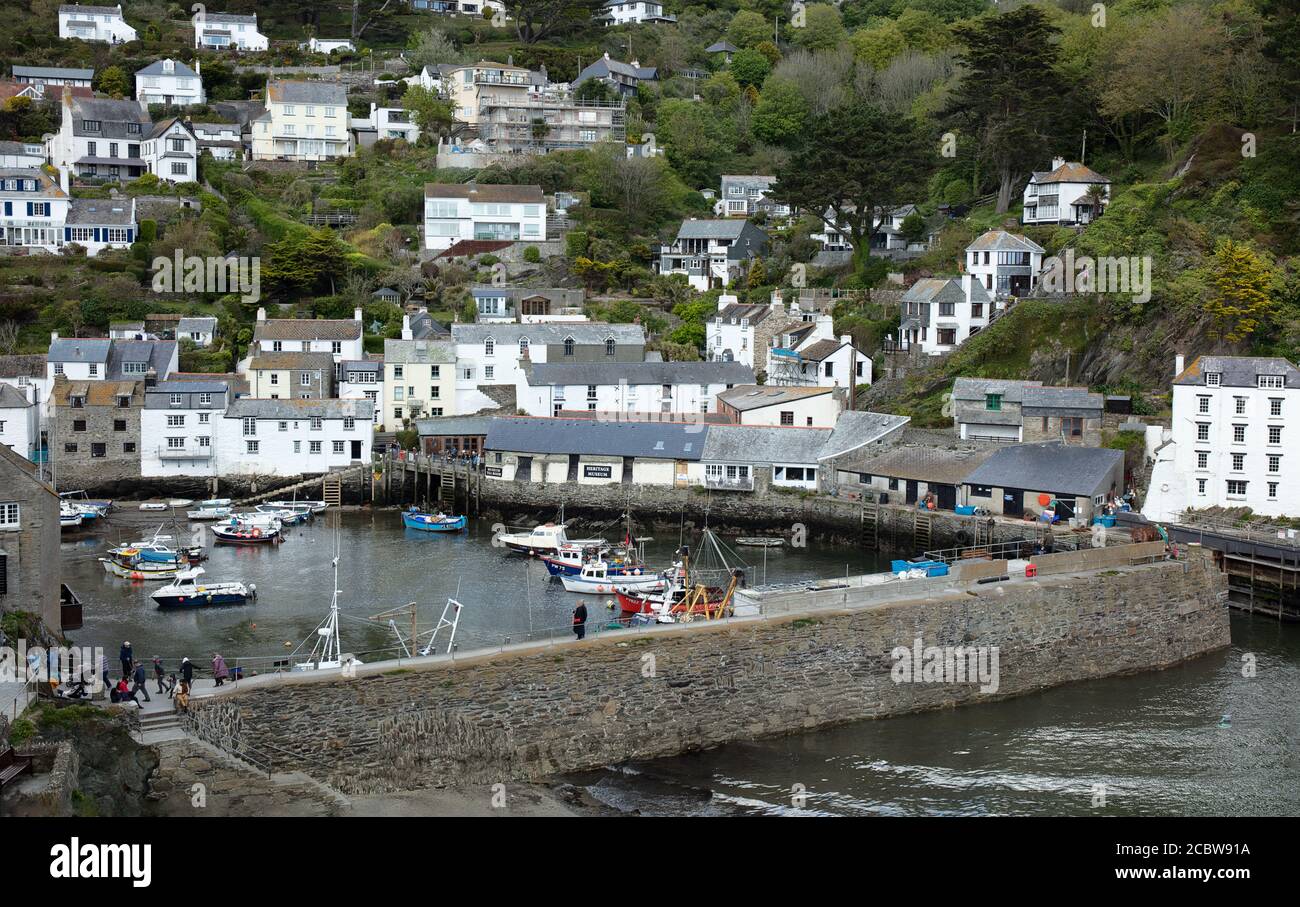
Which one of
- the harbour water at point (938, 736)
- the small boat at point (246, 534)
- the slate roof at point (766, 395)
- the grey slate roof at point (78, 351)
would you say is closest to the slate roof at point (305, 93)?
the grey slate roof at point (78, 351)

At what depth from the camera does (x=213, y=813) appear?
18.1 meters

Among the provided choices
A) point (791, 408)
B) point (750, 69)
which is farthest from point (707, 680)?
point (750, 69)

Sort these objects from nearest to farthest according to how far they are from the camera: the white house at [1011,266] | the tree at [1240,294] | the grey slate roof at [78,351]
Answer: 1. the tree at [1240,294]
2. the grey slate roof at [78,351]
3. the white house at [1011,266]

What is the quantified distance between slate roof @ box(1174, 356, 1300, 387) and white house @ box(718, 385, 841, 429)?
12950 millimetres

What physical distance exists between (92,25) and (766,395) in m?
60.1

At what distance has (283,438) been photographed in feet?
161

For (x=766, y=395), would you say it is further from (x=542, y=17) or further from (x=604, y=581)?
(x=542, y=17)

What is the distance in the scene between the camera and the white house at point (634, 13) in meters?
103

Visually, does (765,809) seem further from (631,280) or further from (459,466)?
(631,280)

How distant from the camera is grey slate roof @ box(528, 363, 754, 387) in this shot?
5331cm

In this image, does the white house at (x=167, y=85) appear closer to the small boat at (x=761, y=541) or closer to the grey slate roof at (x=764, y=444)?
the grey slate roof at (x=764, y=444)

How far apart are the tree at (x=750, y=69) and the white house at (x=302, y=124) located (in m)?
25.1

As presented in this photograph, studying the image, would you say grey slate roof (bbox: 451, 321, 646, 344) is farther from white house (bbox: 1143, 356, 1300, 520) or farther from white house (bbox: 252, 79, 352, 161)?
white house (bbox: 252, 79, 352, 161)
